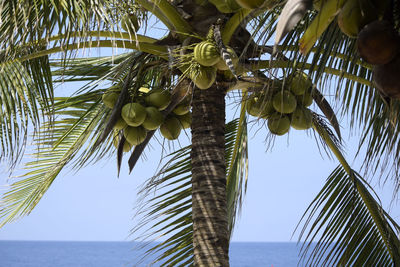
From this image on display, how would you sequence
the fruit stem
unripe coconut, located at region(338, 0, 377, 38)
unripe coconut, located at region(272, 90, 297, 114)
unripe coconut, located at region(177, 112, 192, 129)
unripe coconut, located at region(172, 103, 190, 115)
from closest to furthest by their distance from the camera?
unripe coconut, located at region(338, 0, 377, 38), the fruit stem, unripe coconut, located at region(272, 90, 297, 114), unripe coconut, located at region(172, 103, 190, 115), unripe coconut, located at region(177, 112, 192, 129)

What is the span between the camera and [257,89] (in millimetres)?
2971

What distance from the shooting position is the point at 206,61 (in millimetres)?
2449

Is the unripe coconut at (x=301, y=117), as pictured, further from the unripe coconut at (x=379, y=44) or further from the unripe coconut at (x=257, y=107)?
the unripe coconut at (x=379, y=44)

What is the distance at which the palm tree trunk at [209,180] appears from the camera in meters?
2.78

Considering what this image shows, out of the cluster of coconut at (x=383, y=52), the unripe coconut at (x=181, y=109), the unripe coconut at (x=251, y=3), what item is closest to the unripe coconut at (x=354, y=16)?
the cluster of coconut at (x=383, y=52)

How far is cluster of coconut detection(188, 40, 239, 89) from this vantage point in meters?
2.44

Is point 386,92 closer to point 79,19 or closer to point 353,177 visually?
point 79,19

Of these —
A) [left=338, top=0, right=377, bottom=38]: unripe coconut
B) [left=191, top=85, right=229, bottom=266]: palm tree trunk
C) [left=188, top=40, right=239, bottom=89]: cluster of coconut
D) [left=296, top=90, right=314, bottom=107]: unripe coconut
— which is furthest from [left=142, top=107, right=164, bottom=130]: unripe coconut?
[left=338, top=0, right=377, bottom=38]: unripe coconut

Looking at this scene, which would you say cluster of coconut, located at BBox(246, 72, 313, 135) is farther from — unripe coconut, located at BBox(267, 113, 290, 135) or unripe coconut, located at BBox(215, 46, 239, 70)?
unripe coconut, located at BBox(215, 46, 239, 70)

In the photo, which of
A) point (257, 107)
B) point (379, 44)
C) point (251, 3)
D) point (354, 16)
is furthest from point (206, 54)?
point (379, 44)

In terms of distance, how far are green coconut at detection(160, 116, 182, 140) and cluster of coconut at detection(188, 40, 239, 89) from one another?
0.56m

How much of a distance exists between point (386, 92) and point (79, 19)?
1.79 m

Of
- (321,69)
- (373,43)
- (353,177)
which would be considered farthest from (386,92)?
(353,177)

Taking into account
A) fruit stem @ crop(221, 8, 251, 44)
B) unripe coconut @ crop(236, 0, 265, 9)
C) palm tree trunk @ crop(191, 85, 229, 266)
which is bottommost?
unripe coconut @ crop(236, 0, 265, 9)
